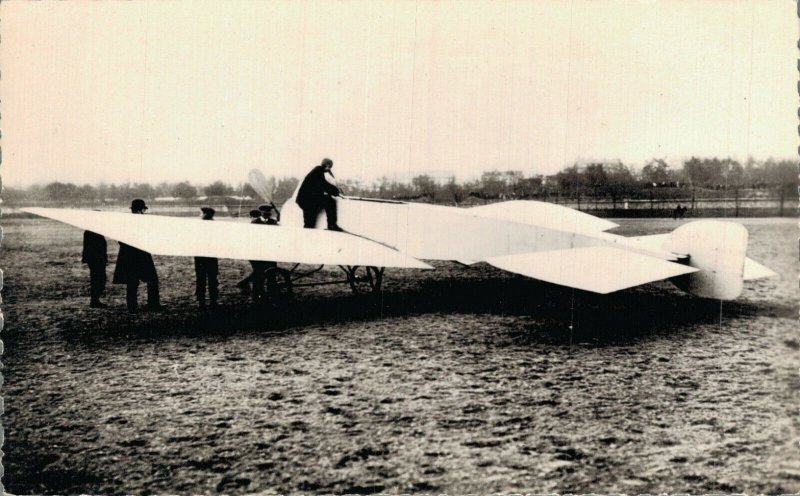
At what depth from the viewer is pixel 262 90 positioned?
4547mm

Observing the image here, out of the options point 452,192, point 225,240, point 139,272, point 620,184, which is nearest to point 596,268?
point 225,240

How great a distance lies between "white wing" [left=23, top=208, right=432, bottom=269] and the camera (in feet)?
15.6

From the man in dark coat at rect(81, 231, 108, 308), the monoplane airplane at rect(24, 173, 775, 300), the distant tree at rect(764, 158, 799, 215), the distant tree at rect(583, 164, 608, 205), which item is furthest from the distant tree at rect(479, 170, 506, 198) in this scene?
the distant tree at rect(764, 158, 799, 215)

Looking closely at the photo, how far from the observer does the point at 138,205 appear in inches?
233

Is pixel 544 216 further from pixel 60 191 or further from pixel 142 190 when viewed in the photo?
pixel 60 191

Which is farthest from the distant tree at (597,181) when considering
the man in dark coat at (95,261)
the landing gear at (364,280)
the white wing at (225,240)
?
the man in dark coat at (95,261)

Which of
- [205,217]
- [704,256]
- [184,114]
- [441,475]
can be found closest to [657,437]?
[441,475]

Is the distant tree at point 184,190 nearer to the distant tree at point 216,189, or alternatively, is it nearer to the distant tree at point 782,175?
the distant tree at point 216,189

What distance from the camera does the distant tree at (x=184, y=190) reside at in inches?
233

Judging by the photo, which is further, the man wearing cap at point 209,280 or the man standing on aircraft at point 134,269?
the man standing on aircraft at point 134,269

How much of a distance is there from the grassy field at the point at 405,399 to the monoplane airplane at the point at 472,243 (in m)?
0.64

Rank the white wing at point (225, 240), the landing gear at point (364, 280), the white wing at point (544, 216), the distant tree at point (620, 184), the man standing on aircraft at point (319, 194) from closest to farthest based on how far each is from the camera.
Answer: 1. the white wing at point (225, 240)
2. the white wing at point (544, 216)
3. the landing gear at point (364, 280)
4. the man standing on aircraft at point (319, 194)
5. the distant tree at point (620, 184)

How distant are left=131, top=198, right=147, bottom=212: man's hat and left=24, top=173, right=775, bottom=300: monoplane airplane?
456 millimetres

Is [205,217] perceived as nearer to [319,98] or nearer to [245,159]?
[245,159]
